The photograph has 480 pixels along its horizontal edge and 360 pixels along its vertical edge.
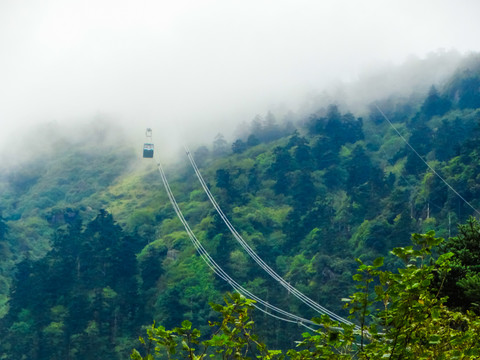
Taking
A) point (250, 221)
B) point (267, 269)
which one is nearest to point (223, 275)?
point (267, 269)

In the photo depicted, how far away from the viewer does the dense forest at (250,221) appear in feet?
181

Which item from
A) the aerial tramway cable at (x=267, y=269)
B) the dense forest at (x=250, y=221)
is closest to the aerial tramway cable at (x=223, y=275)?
the dense forest at (x=250, y=221)

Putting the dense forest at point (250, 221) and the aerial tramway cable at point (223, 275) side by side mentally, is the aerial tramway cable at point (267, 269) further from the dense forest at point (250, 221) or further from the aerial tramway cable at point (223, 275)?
the aerial tramway cable at point (223, 275)

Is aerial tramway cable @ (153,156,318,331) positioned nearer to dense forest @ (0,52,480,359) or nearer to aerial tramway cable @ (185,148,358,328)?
dense forest @ (0,52,480,359)

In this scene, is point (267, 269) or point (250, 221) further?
point (250, 221)

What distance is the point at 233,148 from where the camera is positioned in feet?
278

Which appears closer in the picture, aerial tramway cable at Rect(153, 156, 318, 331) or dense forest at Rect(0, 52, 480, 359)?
aerial tramway cable at Rect(153, 156, 318, 331)

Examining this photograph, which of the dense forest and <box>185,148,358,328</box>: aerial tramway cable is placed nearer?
<box>185,148,358,328</box>: aerial tramway cable

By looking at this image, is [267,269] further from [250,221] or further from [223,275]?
[250,221]

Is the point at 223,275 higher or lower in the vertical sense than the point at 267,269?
lower

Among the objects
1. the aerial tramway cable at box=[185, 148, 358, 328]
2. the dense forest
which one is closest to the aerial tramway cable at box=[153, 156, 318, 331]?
the dense forest

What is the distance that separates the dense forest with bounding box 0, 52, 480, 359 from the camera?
181 ft

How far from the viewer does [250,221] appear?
222 ft

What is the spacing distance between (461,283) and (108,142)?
9155 centimetres
